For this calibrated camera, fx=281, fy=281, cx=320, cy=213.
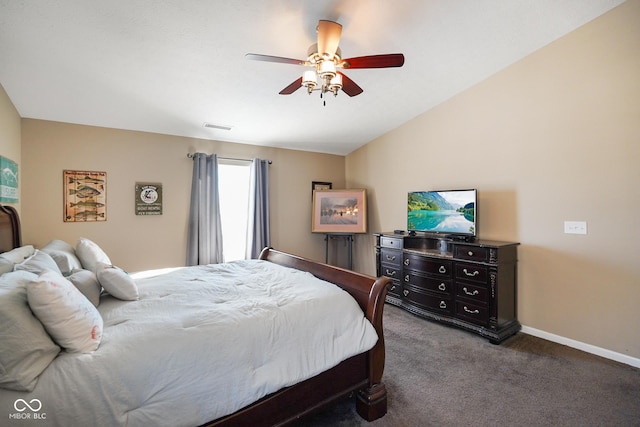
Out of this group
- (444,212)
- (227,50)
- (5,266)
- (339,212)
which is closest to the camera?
(5,266)

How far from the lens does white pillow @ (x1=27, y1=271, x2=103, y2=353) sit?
1.19 metres

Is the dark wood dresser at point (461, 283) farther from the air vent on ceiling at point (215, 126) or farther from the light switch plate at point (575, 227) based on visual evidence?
the air vent on ceiling at point (215, 126)

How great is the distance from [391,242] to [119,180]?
3.75m

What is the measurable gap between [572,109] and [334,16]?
2.52 m

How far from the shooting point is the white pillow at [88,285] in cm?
173

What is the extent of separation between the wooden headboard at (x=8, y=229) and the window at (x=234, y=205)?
2.22m

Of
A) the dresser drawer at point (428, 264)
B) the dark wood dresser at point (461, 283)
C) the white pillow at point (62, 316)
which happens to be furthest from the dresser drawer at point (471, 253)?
the white pillow at point (62, 316)

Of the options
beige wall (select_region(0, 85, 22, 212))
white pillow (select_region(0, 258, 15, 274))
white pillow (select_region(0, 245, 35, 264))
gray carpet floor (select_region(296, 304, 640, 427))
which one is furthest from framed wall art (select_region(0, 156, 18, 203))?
gray carpet floor (select_region(296, 304, 640, 427))

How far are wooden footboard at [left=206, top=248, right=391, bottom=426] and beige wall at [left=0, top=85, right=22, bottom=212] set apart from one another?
328 cm

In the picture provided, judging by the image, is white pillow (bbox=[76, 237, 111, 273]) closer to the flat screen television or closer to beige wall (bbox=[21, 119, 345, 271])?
beige wall (bbox=[21, 119, 345, 271])

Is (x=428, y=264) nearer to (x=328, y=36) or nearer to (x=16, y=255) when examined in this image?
(x=328, y=36)

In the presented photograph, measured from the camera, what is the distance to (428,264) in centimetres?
346

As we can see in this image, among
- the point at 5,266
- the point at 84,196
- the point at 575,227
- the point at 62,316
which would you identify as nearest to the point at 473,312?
the point at 575,227

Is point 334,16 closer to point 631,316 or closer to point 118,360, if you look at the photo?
point 118,360
